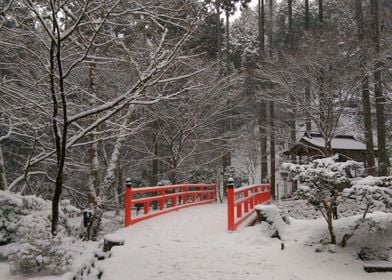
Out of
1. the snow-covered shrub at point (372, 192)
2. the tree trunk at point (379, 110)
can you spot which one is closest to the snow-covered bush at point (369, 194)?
the snow-covered shrub at point (372, 192)

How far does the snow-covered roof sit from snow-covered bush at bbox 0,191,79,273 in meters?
13.2

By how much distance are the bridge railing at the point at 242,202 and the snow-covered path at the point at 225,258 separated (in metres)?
0.47

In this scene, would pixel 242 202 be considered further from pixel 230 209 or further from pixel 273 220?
pixel 273 220

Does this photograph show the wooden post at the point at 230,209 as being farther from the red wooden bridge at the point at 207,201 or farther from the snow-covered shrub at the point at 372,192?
the snow-covered shrub at the point at 372,192

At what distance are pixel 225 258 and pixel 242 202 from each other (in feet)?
12.1

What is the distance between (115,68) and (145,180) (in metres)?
13.9

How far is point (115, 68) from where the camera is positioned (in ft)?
40.4

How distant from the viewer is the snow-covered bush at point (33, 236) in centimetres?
571

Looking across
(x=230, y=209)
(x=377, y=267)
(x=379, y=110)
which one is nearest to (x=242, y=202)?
(x=230, y=209)

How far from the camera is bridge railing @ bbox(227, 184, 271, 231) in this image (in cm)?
841

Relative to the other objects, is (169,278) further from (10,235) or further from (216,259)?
(10,235)

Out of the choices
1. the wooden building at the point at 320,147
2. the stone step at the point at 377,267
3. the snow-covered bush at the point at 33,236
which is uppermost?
the wooden building at the point at 320,147

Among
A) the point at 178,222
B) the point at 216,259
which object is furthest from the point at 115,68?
the point at 216,259

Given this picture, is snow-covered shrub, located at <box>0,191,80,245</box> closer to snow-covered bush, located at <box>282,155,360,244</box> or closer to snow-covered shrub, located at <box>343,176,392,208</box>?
snow-covered bush, located at <box>282,155,360,244</box>
